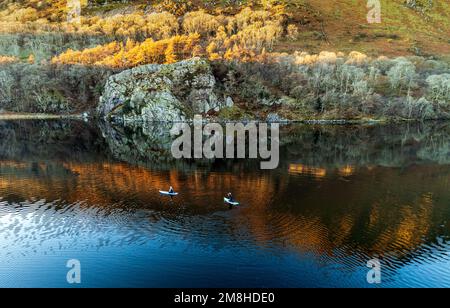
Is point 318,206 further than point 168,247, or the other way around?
point 318,206

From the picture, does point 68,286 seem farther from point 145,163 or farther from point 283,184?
point 145,163

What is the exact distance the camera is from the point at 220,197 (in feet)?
253

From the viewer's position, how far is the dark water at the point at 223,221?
159 ft

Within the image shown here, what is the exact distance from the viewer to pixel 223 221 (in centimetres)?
6400

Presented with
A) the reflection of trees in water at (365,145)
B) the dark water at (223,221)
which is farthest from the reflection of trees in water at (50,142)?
the reflection of trees in water at (365,145)

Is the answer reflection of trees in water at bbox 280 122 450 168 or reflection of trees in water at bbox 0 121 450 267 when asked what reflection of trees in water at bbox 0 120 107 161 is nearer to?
reflection of trees in water at bbox 0 121 450 267

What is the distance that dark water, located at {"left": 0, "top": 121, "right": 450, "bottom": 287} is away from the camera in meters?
48.5

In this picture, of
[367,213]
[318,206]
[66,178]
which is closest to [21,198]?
[66,178]

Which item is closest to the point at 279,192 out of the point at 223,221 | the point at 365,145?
the point at 223,221

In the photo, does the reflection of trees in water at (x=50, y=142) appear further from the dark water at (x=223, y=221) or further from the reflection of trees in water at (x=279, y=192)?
the dark water at (x=223, y=221)

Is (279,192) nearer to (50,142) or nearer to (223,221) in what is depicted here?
(223,221)

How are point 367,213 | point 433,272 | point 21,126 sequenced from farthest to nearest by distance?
point 21,126
point 367,213
point 433,272
